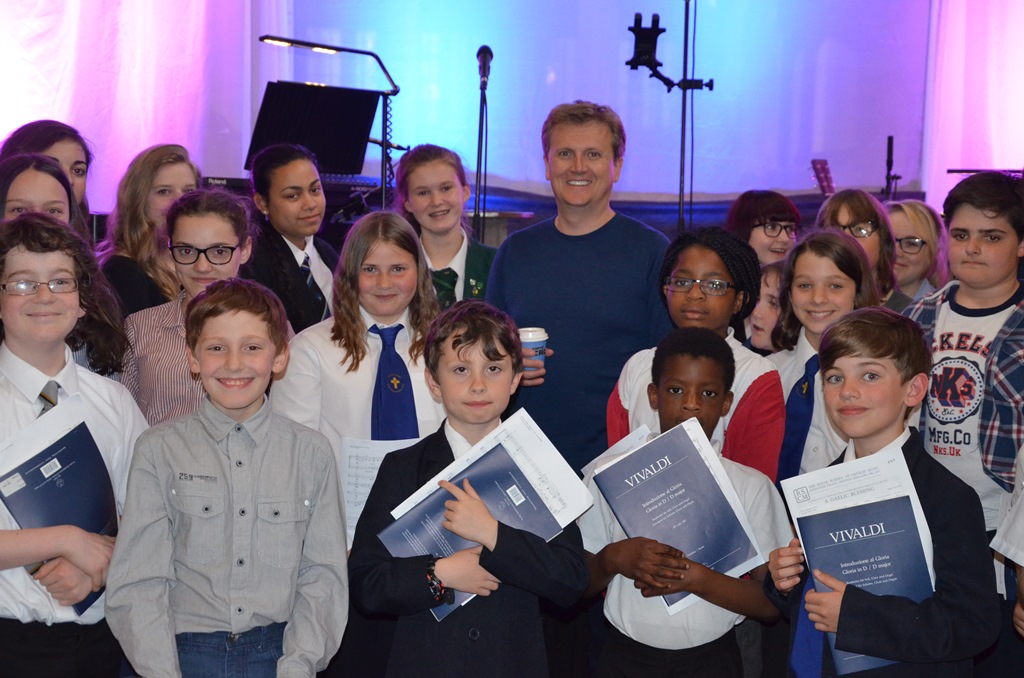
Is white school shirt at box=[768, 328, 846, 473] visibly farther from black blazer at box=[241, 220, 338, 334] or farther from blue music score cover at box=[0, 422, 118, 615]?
blue music score cover at box=[0, 422, 118, 615]

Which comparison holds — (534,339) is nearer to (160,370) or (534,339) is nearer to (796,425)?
(796,425)

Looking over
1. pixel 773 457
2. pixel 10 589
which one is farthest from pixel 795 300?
pixel 10 589

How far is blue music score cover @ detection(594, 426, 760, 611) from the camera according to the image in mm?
2508

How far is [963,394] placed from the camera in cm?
279

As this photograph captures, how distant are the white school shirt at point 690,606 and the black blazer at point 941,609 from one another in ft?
1.37

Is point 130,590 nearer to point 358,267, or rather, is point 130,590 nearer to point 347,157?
point 358,267

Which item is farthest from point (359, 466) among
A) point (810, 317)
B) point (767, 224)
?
point (767, 224)

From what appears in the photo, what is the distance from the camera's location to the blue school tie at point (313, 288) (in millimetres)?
3869

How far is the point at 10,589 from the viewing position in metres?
2.38

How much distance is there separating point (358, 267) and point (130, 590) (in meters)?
1.24

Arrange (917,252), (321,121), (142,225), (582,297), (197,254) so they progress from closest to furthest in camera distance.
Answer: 1. (197,254)
2. (582,297)
3. (142,225)
4. (917,252)
5. (321,121)

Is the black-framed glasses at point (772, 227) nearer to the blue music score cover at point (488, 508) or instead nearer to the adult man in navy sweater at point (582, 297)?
the adult man in navy sweater at point (582, 297)

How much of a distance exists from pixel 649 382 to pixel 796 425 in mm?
485

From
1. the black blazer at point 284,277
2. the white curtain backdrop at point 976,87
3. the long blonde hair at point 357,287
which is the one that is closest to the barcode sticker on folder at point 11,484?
the long blonde hair at point 357,287
